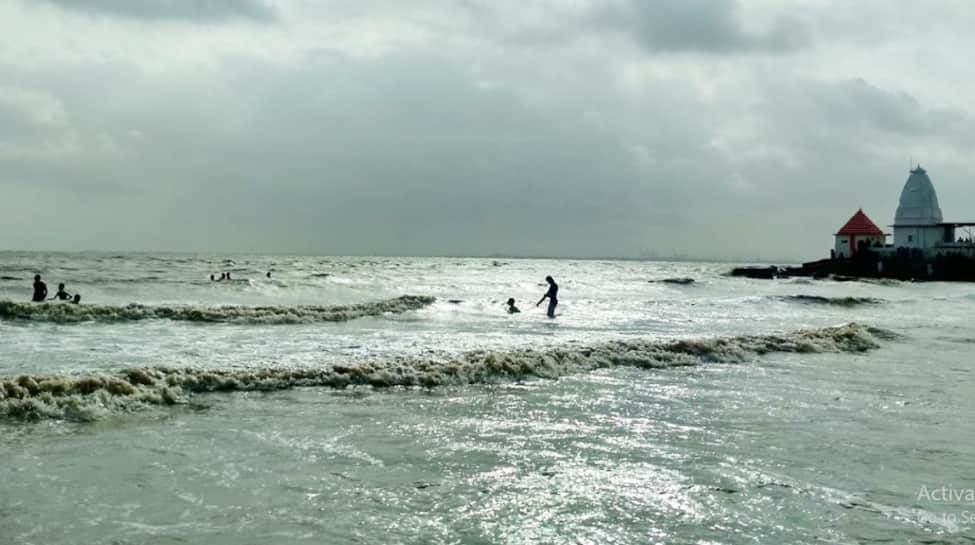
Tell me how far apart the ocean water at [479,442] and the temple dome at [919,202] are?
225 ft

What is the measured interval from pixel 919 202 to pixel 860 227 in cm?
857

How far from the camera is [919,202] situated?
79.1 meters

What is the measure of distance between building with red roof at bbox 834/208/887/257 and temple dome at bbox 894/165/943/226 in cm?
523

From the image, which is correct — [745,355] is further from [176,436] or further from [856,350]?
[176,436]

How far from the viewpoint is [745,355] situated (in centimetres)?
1861

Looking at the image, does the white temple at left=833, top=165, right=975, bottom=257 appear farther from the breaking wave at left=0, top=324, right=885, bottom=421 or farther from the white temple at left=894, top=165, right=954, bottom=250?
the breaking wave at left=0, top=324, right=885, bottom=421

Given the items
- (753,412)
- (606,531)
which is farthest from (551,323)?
(606,531)

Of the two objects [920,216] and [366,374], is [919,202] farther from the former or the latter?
[366,374]

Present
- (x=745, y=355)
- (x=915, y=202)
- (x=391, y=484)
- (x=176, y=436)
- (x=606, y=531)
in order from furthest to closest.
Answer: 1. (x=915, y=202)
2. (x=745, y=355)
3. (x=176, y=436)
4. (x=391, y=484)
5. (x=606, y=531)

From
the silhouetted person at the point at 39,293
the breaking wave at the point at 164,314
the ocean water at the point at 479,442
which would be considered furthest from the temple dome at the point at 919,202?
the silhouetted person at the point at 39,293

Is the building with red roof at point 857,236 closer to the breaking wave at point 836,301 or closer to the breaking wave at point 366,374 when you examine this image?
the breaking wave at point 836,301

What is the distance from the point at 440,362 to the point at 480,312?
61.5 ft

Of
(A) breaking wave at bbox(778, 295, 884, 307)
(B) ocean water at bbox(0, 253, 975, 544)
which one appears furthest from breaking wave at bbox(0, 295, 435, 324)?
(A) breaking wave at bbox(778, 295, 884, 307)

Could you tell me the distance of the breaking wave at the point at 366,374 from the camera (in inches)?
401
